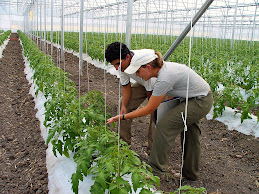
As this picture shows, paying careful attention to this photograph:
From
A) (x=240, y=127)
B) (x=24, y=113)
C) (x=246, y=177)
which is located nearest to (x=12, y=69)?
(x=24, y=113)

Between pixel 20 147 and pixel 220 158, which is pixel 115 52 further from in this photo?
pixel 20 147

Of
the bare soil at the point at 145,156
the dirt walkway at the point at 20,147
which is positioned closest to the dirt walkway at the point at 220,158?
the bare soil at the point at 145,156

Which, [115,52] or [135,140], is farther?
[135,140]

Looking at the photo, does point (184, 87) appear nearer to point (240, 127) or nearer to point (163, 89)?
point (163, 89)

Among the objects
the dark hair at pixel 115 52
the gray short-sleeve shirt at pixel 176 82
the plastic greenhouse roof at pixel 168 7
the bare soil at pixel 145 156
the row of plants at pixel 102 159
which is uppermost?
the plastic greenhouse roof at pixel 168 7

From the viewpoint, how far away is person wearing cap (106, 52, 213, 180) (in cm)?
231

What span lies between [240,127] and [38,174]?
297 cm

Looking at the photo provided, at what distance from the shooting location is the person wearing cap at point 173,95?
7.59ft

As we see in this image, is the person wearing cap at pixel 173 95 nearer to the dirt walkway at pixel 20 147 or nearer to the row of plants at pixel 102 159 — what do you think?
the row of plants at pixel 102 159

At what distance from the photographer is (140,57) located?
7.41 feet

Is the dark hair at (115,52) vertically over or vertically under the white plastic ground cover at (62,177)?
over

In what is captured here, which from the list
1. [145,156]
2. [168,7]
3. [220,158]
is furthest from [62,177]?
[168,7]

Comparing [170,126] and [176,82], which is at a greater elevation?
[176,82]

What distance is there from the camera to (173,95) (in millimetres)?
2559
